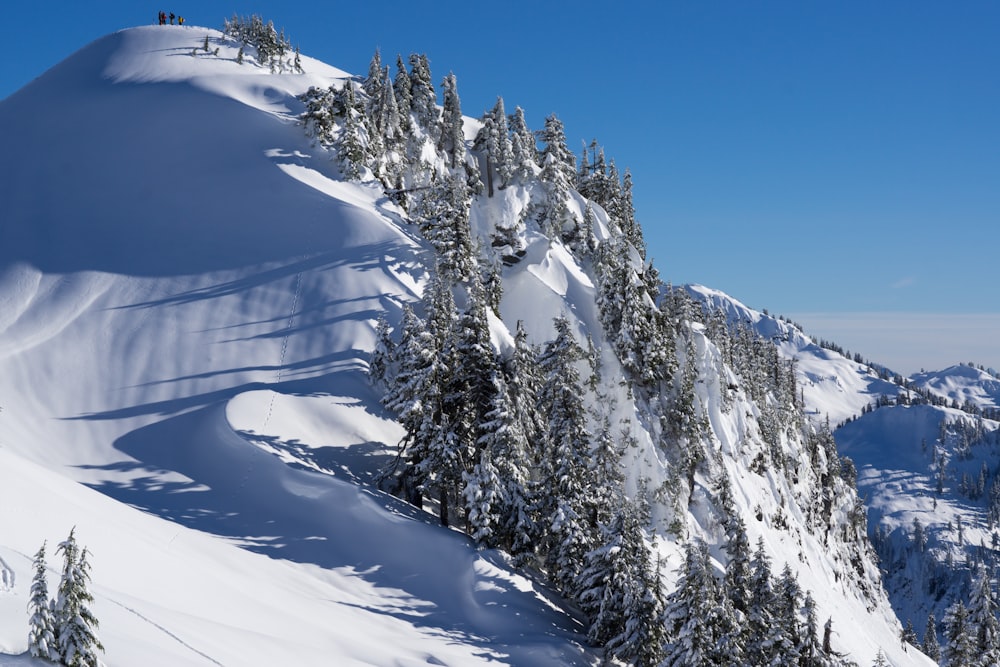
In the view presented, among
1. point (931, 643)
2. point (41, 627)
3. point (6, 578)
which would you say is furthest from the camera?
point (931, 643)

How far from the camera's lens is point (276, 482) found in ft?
119

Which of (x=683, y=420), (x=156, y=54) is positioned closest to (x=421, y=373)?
(x=683, y=420)

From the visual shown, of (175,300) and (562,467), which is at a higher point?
(175,300)

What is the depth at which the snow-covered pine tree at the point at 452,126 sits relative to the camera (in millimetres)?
76750

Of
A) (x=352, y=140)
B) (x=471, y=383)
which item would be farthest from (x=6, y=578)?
(x=352, y=140)

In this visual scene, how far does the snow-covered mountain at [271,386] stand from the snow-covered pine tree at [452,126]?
2.72 feet

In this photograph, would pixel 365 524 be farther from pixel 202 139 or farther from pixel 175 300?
pixel 202 139

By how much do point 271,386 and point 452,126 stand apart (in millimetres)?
46088

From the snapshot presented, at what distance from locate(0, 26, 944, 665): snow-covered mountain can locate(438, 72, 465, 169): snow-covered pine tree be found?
830mm

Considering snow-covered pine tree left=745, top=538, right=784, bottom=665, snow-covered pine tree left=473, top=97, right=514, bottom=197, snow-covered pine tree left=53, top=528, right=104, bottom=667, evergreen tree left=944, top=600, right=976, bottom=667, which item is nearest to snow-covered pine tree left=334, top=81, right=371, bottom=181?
snow-covered pine tree left=473, top=97, right=514, bottom=197

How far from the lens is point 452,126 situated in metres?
78.9

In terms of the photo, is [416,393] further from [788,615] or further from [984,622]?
[984,622]

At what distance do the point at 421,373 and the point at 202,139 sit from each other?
43.4 meters

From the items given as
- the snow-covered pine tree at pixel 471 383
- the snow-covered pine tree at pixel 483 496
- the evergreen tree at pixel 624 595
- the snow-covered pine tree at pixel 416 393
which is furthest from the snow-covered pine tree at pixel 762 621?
the snow-covered pine tree at pixel 416 393
